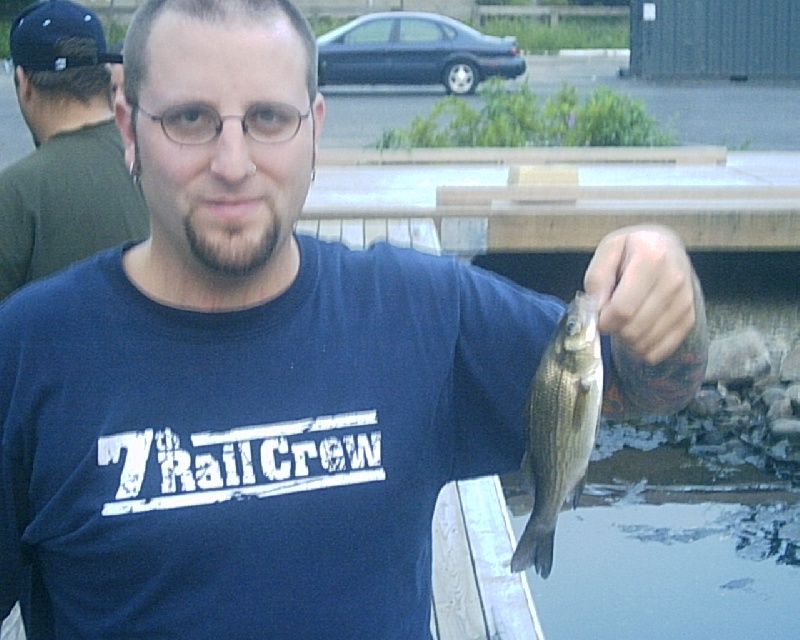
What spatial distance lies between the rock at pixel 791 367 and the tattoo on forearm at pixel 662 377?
7638 millimetres

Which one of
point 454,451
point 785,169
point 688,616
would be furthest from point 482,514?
point 785,169

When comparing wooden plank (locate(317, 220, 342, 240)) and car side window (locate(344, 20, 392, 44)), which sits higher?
car side window (locate(344, 20, 392, 44))

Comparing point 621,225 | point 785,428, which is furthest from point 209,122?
point 785,428

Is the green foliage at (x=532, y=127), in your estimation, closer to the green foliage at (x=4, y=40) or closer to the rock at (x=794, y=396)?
the rock at (x=794, y=396)

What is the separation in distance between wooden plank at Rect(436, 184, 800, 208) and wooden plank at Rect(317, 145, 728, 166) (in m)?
2.20

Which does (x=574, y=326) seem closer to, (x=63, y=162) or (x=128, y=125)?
(x=128, y=125)

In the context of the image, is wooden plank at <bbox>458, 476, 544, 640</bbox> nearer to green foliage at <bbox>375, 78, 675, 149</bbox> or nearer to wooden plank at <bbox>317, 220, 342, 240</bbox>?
wooden plank at <bbox>317, 220, 342, 240</bbox>

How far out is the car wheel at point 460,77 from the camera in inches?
977

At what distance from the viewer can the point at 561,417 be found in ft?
6.11

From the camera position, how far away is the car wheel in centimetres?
2481

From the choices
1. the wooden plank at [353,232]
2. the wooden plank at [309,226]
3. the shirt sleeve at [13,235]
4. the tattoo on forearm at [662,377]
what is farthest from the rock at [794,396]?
the tattoo on forearm at [662,377]

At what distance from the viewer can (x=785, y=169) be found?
10.7m

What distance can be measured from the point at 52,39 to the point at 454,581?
2.03 metres

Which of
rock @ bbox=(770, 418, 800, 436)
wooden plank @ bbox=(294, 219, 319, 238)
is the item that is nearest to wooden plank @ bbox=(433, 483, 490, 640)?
wooden plank @ bbox=(294, 219, 319, 238)
